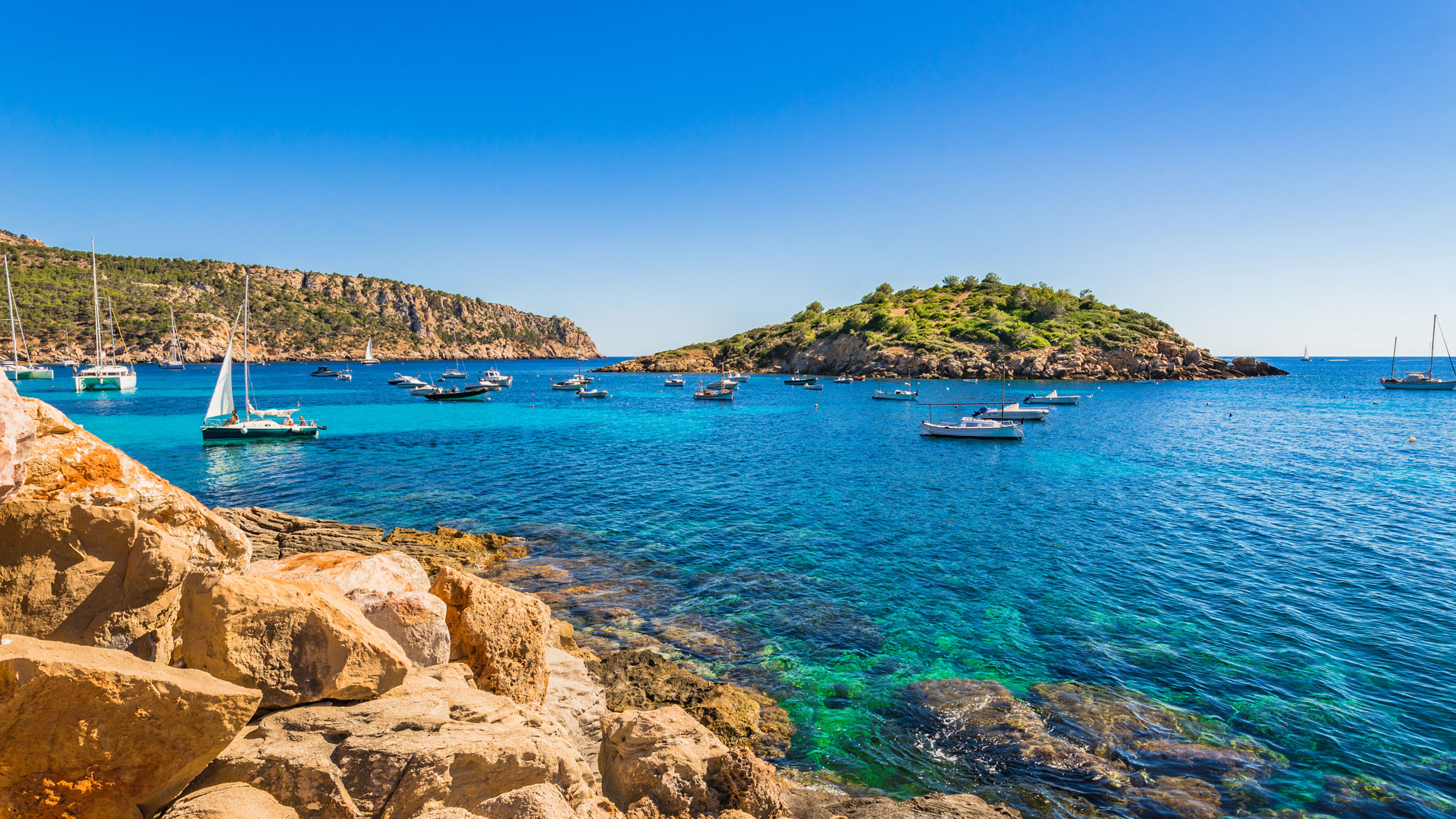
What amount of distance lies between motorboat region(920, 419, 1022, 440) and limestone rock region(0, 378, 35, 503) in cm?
5099

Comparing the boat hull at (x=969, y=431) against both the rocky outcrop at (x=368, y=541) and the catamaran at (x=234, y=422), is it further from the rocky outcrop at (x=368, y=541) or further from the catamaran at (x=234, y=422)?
the catamaran at (x=234, y=422)

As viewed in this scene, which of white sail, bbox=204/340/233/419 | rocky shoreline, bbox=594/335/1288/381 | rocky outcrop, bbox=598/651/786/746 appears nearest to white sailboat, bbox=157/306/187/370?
white sail, bbox=204/340/233/419

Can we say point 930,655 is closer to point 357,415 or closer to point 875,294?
point 357,415

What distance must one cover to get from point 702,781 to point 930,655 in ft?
27.0

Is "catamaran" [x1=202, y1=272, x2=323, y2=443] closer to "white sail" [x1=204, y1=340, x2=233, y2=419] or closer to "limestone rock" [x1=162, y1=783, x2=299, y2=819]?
"white sail" [x1=204, y1=340, x2=233, y2=419]

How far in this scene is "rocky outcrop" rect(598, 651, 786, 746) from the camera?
10680 millimetres

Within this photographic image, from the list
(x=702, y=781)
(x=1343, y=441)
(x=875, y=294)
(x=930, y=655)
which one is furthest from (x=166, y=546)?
(x=875, y=294)

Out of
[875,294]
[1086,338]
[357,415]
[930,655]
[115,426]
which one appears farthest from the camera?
[875,294]

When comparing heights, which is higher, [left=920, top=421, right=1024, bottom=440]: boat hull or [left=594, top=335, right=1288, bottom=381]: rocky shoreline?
[left=594, top=335, right=1288, bottom=381]: rocky shoreline

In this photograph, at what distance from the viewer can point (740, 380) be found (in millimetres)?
135250

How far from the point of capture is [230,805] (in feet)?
15.7

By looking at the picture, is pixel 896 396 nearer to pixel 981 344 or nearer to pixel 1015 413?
pixel 1015 413

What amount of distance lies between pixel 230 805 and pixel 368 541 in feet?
52.2

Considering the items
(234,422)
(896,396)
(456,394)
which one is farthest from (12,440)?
(896,396)
